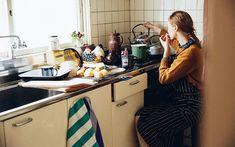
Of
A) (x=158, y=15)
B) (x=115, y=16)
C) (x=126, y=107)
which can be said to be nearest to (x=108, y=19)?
(x=115, y=16)

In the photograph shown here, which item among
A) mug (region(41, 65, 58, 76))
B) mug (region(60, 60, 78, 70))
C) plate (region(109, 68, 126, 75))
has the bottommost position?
plate (region(109, 68, 126, 75))

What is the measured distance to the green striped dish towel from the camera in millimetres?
1900

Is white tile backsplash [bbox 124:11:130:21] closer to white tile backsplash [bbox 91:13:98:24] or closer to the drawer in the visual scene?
white tile backsplash [bbox 91:13:98:24]

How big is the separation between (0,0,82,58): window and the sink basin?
380 mm

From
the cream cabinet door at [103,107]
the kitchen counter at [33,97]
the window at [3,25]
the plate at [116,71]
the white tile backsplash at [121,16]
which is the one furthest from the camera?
the white tile backsplash at [121,16]

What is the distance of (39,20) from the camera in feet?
8.28

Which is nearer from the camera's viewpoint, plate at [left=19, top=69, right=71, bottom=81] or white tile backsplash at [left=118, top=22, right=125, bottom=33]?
plate at [left=19, top=69, right=71, bottom=81]

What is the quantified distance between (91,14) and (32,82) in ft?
3.41

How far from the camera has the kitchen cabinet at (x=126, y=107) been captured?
2309 mm

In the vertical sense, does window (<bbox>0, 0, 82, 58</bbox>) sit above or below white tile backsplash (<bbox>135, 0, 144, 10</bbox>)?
below

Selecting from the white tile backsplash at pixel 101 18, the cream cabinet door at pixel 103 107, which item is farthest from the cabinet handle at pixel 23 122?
the white tile backsplash at pixel 101 18

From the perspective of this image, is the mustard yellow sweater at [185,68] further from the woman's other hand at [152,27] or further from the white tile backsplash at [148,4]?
the white tile backsplash at [148,4]

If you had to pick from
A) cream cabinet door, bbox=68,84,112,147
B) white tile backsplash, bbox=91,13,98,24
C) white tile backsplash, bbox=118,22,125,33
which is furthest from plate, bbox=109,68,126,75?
white tile backsplash, bbox=118,22,125,33

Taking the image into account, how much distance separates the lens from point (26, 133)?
64.3 inches
